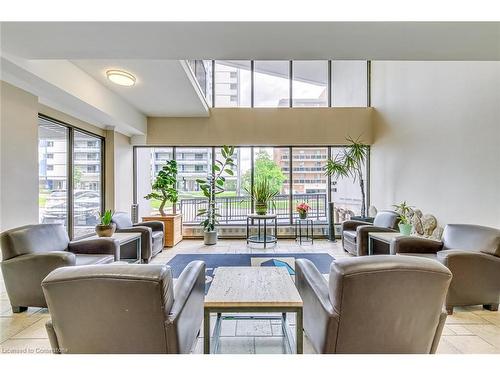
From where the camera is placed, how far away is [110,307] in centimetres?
142

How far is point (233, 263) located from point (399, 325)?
3347 mm

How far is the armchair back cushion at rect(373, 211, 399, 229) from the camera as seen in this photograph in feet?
15.7

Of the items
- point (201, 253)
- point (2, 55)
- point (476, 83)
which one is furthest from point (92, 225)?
point (476, 83)

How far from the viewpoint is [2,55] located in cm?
266

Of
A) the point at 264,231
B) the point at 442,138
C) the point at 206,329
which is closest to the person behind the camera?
the point at 206,329

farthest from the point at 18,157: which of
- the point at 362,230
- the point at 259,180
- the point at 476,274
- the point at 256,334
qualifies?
the point at 476,274

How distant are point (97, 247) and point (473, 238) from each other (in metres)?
4.36

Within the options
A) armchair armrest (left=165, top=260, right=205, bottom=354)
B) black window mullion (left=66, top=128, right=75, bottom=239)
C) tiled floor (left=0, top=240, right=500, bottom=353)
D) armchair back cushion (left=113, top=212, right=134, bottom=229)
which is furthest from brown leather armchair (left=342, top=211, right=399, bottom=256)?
black window mullion (left=66, top=128, right=75, bottom=239)

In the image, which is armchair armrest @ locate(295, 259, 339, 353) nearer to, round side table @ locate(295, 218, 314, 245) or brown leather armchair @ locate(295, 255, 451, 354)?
brown leather armchair @ locate(295, 255, 451, 354)

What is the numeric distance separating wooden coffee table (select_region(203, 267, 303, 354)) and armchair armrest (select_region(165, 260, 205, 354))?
137mm

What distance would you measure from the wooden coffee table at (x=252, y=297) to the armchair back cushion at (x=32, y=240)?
2.12m

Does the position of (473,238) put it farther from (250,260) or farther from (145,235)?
(145,235)

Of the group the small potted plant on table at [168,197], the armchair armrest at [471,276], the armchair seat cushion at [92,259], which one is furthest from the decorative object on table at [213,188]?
the armchair armrest at [471,276]

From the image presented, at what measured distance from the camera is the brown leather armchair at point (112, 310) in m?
1.38
